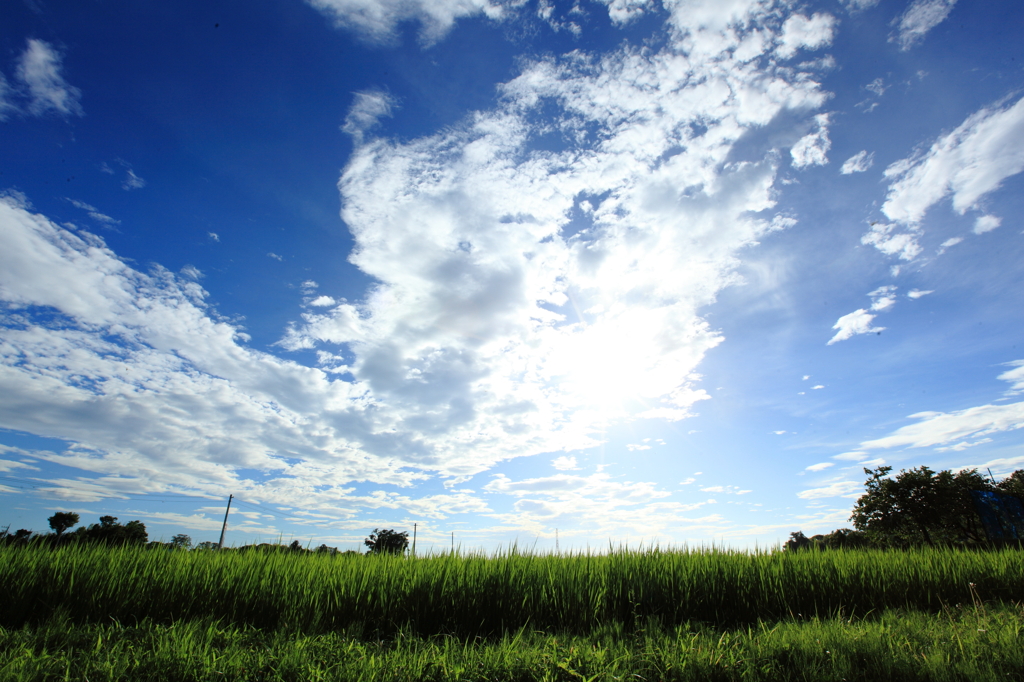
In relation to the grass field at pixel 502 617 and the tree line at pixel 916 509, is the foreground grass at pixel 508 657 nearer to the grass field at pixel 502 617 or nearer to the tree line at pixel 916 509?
the grass field at pixel 502 617

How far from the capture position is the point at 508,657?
169 inches

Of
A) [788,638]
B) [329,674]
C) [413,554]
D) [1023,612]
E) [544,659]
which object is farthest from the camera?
[413,554]

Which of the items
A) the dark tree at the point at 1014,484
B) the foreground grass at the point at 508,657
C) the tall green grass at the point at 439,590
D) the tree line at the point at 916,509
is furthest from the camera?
the dark tree at the point at 1014,484

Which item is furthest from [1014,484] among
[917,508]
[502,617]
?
[502,617]

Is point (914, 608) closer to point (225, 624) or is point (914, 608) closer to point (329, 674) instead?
point (329, 674)

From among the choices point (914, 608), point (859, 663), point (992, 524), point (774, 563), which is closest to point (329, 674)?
point (859, 663)

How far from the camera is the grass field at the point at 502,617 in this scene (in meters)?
4.15

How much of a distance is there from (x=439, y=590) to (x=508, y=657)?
223 centimetres

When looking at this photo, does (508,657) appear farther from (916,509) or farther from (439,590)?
(916,509)

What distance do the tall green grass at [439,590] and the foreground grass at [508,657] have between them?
659mm

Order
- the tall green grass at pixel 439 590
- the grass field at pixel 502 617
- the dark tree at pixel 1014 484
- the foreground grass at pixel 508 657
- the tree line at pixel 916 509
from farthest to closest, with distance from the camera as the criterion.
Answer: the dark tree at pixel 1014 484
the tree line at pixel 916 509
the tall green grass at pixel 439 590
the grass field at pixel 502 617
the foreground grass at pixel 508 657

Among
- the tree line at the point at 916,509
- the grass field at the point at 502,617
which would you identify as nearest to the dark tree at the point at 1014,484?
the tree line at the point at 916,509

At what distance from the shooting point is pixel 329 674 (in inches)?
155

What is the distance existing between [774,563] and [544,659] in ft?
18.7
